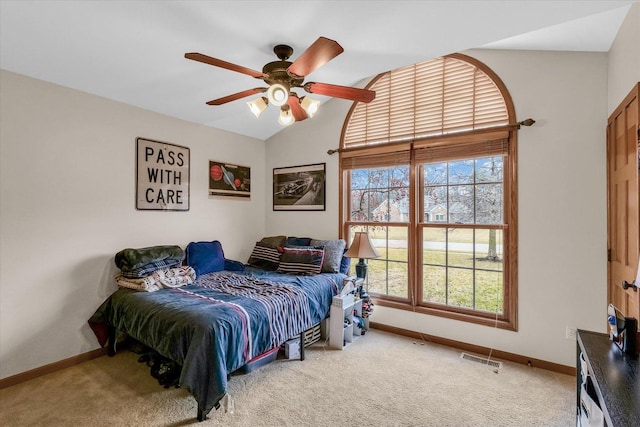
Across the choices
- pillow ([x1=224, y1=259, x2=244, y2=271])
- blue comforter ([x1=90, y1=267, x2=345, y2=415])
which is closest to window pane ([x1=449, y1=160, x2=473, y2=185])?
blue comforter ([x1=90, y1=267, x2=345, y2=415])

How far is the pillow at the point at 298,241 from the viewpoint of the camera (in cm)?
394

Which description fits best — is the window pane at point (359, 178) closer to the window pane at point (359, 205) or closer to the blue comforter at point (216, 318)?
the window pane at point (359, 205)

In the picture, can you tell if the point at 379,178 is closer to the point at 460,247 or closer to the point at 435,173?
the point at 435,173

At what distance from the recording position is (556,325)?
2668 mm

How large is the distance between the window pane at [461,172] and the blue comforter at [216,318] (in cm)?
169

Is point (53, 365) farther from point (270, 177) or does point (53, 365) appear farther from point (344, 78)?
point (344, 78)

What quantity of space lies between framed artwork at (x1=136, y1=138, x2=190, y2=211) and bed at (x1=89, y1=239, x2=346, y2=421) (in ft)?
3.03

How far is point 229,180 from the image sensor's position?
4125mm

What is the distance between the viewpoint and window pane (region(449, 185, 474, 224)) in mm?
3150

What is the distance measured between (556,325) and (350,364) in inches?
72.2

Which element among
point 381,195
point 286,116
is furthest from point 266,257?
point 286,116

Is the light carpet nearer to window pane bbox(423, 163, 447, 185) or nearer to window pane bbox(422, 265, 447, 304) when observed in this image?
window pane bbox(422, 265, 447, 304)

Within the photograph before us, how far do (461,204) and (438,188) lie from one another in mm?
292

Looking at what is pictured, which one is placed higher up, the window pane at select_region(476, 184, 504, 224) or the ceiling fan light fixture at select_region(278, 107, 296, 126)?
the ceiling fan light fixture at select_region(278, 107, 296, 126)
